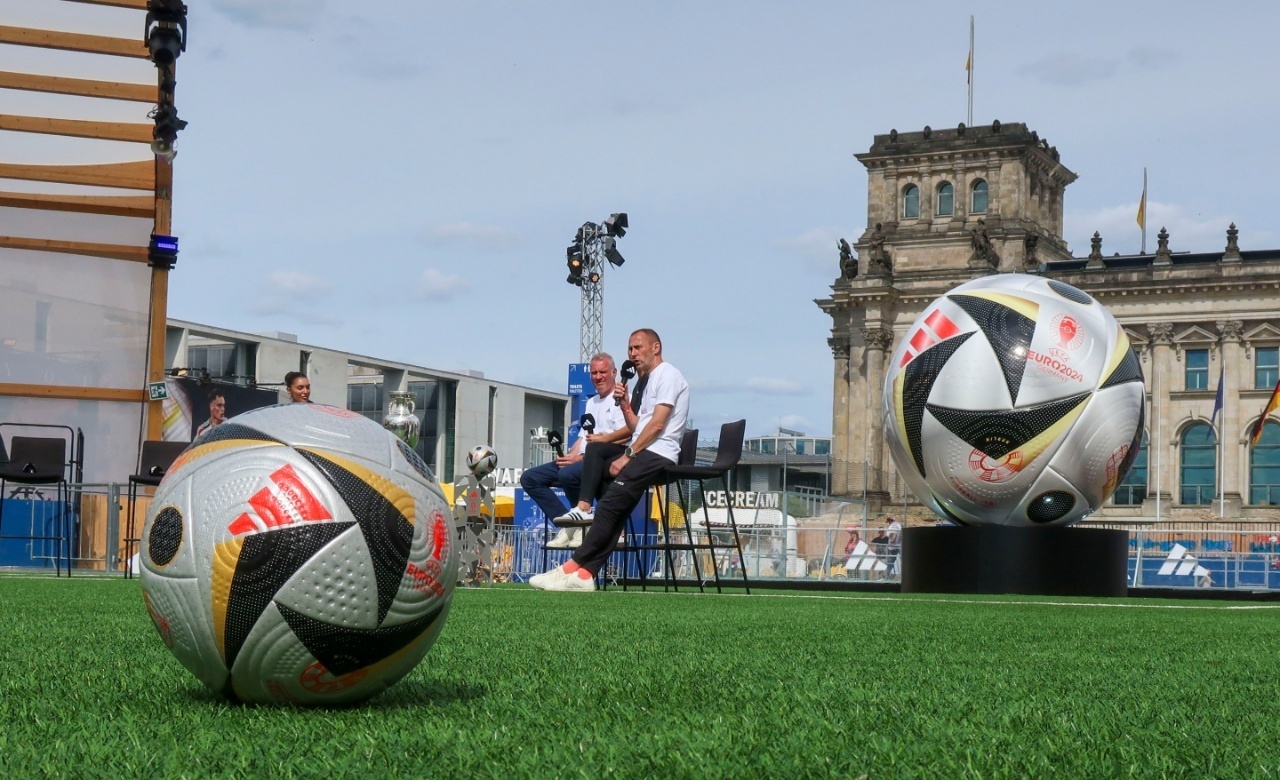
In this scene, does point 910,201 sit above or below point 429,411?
above

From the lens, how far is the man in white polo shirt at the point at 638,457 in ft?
35.4

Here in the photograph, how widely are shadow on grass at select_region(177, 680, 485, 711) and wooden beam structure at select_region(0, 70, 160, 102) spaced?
1552cm

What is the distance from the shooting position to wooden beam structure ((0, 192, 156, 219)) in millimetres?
17781

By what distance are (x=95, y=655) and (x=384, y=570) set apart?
82.8 inches

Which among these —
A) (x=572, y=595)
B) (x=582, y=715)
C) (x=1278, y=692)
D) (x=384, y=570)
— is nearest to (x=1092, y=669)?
(x=1278, y=692)

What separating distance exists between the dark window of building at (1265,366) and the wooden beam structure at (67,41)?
63.5m

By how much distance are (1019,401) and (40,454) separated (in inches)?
374

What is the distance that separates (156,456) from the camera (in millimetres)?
14633

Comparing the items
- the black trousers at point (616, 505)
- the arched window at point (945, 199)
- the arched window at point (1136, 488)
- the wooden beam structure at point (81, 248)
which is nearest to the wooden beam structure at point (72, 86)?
the wooden beam structure at point (81, 248)

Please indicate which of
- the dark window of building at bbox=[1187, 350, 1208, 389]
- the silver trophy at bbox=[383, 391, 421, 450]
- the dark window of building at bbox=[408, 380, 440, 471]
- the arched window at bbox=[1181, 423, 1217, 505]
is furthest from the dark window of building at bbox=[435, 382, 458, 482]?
the silver trophy at bbox=[383, 391, 421, 450]

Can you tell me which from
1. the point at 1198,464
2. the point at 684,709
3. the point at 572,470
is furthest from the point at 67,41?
the point at 1198,464

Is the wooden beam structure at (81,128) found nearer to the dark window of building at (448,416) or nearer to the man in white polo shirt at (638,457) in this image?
the man in white polo shirt at (638,457)

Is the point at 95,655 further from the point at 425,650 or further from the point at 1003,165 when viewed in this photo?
the point at 1003,165

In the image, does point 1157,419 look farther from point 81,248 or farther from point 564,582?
point 564,582
